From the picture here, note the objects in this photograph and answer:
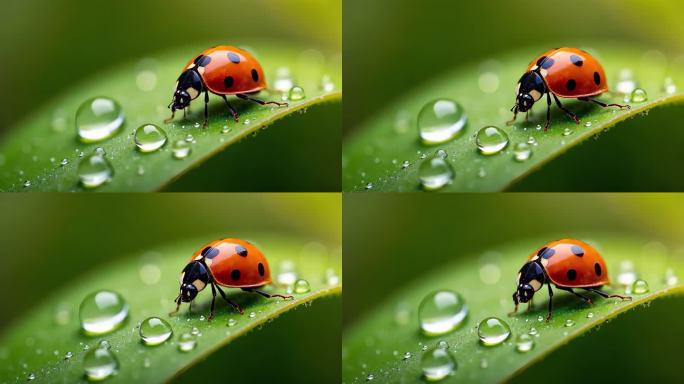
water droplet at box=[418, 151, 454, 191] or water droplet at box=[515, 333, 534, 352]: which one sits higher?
water droplet at box=[418, 151, 454, 191]

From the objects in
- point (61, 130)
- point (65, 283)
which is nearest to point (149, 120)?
point (61, 130)

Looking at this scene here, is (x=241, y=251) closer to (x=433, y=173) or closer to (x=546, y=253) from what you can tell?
(x=433, y=173)

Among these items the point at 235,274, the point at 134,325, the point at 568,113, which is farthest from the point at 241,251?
the point at 568,113

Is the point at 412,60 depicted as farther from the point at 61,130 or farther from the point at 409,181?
the point at 61,130

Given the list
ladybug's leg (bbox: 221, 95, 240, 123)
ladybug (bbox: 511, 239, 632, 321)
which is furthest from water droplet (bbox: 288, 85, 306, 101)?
ladybug (bbox: 511, 239, 632, 321)

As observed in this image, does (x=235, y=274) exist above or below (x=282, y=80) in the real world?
below

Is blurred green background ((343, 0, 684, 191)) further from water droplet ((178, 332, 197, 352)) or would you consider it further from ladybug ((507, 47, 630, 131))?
water droplet ((178, 332, 197, 352))
